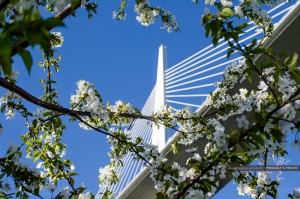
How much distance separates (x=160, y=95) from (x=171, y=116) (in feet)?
7.40

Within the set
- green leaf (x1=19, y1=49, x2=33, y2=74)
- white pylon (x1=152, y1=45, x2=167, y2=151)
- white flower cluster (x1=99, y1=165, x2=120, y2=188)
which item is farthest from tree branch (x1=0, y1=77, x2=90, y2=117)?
green leaf (x1=19, y1=49, x2=33, y2=74)

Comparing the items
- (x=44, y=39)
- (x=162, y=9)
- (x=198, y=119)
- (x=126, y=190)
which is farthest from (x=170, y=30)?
(x=44, y=39)

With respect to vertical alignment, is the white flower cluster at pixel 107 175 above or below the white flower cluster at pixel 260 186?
above

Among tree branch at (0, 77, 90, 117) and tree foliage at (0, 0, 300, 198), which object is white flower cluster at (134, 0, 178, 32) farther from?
tree branch at (0, 77, 90, 117)

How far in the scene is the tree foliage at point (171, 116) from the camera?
1091 millimetres

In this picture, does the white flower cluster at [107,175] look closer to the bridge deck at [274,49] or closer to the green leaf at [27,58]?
the bridge deck at [274,49]

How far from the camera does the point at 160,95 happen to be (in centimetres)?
539

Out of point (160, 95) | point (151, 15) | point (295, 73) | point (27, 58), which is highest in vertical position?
point (160, 95)

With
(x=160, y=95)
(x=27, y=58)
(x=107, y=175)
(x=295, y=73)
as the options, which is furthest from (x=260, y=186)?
(x=160, y=95)

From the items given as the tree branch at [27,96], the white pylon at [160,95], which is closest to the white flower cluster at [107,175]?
the white pylon at [160,95]

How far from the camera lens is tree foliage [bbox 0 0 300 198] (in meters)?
1.09

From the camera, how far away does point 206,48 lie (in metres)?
4.71

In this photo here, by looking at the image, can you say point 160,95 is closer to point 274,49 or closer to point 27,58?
point 274,49

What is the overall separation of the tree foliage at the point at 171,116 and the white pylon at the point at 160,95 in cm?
54
